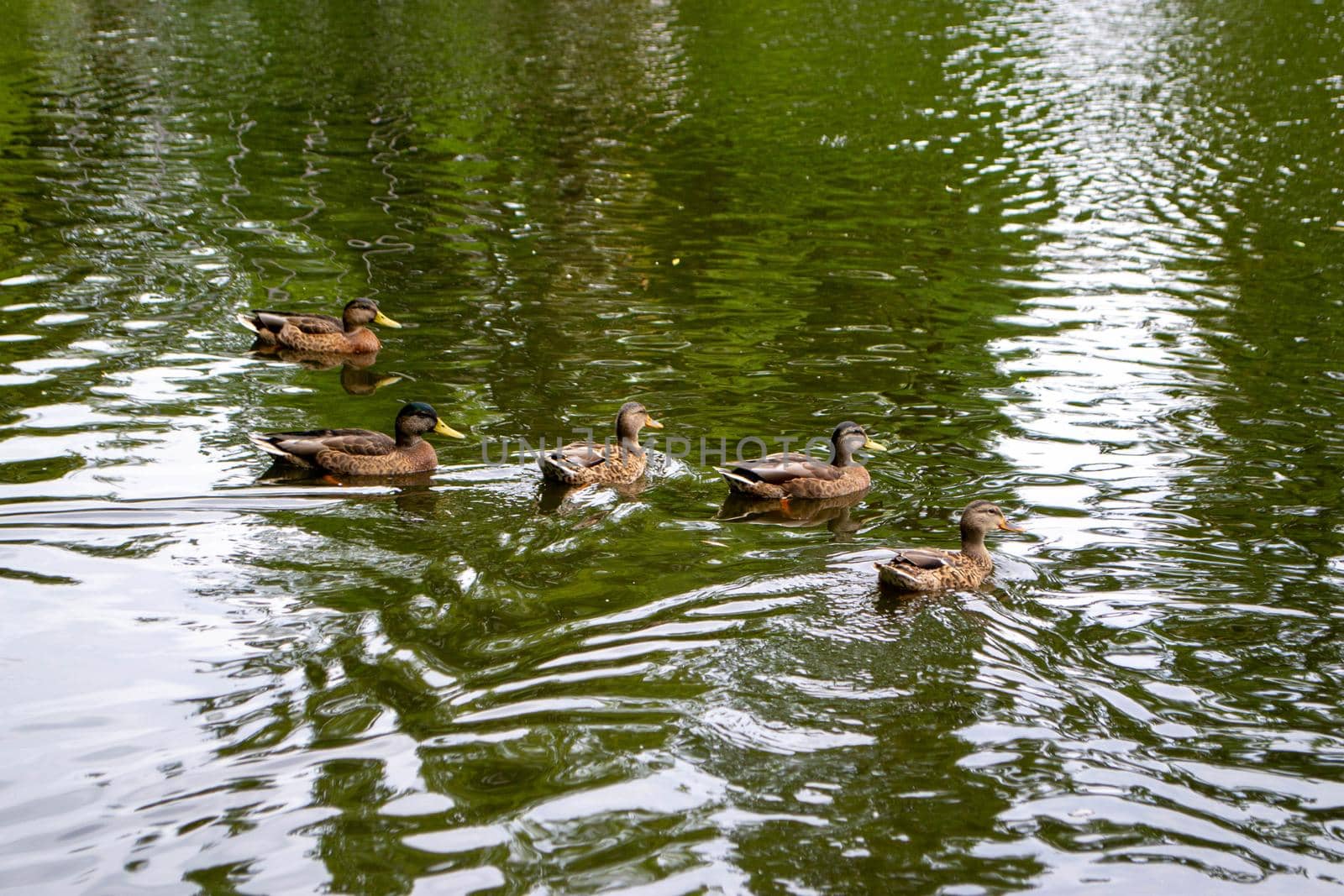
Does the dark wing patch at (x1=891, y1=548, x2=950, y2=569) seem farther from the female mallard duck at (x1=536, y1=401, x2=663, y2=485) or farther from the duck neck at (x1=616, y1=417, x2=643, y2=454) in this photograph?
the duck neck at (x1=616, y1=417, x2=643, y2=454)

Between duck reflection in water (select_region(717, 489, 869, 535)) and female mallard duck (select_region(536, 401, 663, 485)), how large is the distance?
85 centimetres

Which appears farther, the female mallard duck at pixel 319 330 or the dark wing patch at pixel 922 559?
the female mallard duck at pixel 319 330

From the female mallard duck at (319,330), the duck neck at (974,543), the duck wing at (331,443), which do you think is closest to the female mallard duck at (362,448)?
the duck wing at (331,443)

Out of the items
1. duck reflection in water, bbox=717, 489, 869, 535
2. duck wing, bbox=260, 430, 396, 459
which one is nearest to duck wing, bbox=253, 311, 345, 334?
duck wing, bbox=260, 430, 396, 459

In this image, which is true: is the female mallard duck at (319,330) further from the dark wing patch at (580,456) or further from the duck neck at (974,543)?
the duck neck at (974,543)

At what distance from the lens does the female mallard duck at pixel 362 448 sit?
1017 cm

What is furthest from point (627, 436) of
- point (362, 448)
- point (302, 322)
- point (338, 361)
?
point (302, 322)

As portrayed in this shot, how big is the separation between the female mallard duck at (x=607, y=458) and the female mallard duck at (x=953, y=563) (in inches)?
97.1

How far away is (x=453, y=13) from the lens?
4056 cm

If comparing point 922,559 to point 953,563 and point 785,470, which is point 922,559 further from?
point 785,470

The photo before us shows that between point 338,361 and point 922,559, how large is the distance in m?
7.28

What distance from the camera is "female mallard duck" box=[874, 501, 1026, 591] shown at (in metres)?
8.15

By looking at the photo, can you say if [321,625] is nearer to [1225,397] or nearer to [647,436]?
[647,436]

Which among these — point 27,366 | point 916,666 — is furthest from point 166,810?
point 27,366
